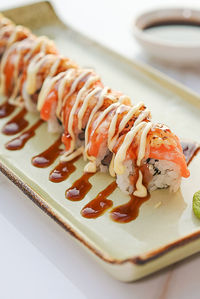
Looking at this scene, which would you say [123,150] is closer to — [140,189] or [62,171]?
[140,189]

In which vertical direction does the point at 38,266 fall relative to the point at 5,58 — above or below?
below

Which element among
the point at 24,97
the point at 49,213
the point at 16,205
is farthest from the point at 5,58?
the point at 49,213

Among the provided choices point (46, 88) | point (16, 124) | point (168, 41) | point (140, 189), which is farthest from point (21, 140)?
point (168, 41)

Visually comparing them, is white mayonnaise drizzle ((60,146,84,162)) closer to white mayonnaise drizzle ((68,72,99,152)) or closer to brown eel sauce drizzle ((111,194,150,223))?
white mayonnaise drizzle ((68,72,99,152))

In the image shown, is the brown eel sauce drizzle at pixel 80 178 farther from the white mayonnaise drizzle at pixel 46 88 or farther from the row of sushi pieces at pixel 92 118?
the white mayonnaise drizzle at pixel 46 88

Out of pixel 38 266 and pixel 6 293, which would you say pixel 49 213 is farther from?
pixel 6 293
